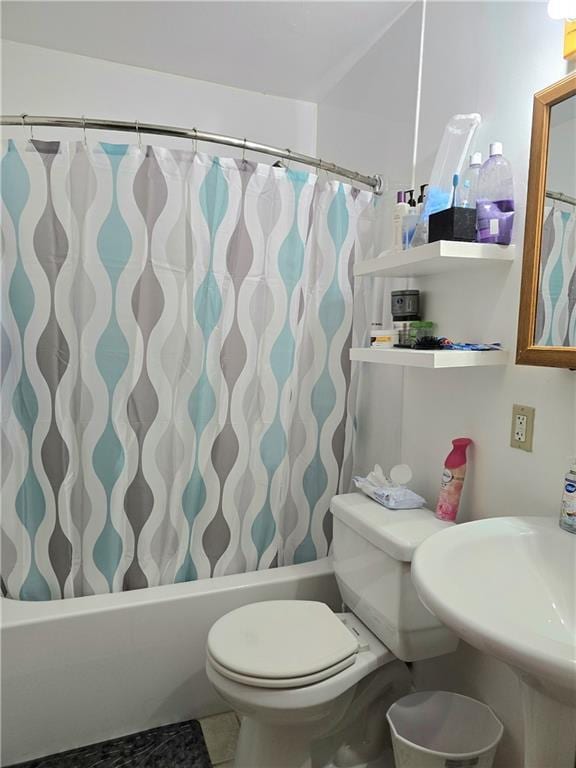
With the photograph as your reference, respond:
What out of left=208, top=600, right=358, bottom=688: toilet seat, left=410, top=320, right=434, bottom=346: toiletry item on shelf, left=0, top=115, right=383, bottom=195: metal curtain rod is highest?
left=0, top=115, right=383, bottom=195: metal curtain rod

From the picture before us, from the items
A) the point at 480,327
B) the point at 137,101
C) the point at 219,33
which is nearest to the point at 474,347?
the point at 480,327

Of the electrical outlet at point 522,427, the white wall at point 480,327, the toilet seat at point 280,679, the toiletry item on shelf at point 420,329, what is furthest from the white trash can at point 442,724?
the toiletry item on shelf at point 420,329

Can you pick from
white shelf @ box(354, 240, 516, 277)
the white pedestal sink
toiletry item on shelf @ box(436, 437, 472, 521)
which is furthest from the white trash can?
white shelf @ box(354, 240, 516, 277)

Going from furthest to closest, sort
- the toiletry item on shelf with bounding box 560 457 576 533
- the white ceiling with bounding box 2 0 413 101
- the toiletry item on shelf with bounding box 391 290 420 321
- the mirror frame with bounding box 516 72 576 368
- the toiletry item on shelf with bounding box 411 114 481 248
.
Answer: the white ceiling with bounding box 2 0 413 101 → the toiletry item on shelf with bounding box 391 290 420 321 → the toiletry item on shelf with bounding box 411 114 481 248 → the mirror frame with bounding box 516 72 576 368 → the toiletry item on shelf with bounding box 560 457 576 533

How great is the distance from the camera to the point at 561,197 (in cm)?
114

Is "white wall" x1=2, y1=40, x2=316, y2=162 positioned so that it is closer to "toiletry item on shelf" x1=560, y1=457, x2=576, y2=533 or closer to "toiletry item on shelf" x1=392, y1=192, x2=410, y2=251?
"toiletry item on shelf" x1=392, y1=192, x2=410, y2=251

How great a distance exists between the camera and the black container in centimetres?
125

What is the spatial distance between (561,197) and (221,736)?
1822mm

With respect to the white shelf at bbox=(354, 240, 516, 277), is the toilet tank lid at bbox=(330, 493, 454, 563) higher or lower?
lower

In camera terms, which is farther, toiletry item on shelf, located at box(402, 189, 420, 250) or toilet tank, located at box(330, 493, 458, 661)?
toiletry item on shelf, located at box(402, 189, 420, 250)

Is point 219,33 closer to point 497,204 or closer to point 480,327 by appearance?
point 497,204

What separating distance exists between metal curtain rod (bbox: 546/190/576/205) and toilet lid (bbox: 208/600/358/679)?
1198 millimetres

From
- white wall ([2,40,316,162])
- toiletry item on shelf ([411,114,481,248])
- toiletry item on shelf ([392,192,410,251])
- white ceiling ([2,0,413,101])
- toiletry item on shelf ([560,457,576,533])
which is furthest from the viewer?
white wall ([2,40,316,162])

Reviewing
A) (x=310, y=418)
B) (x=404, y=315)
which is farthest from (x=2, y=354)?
(x=404, y=315)
